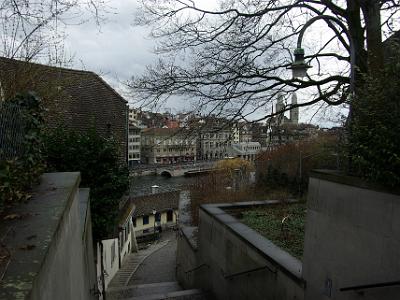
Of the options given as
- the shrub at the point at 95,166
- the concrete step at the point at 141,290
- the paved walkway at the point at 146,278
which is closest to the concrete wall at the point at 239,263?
the concrete step at the point at 141,290

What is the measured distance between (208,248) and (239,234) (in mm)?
2773

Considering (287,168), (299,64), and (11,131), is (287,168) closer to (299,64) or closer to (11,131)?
(299,64)

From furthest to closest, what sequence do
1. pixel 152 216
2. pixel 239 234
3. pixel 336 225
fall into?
pixel 152 216 < pixel 239 234 < pixel 336 225

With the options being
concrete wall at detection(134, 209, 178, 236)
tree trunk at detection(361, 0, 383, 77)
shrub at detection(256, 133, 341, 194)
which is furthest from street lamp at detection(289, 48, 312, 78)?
concrete wall at detection(134, 209, 178, 236)

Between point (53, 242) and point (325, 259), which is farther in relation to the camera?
point (325, 259)

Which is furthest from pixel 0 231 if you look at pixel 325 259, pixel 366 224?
pixel 325 259

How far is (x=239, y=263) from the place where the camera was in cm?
816

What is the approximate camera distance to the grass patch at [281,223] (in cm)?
820

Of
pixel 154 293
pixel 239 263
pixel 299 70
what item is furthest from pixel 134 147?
pixel 299 70

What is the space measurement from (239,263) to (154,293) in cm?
579

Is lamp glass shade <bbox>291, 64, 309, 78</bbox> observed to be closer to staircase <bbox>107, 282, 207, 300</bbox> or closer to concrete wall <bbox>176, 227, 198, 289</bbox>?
staircase <bbox>107, 282, 207, 300</bbox>

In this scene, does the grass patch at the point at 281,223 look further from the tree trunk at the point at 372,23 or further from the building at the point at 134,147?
the building at the point at 134,147

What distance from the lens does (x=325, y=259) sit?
503 cm

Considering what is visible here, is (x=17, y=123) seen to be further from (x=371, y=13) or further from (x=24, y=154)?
(x=371, y=13)
